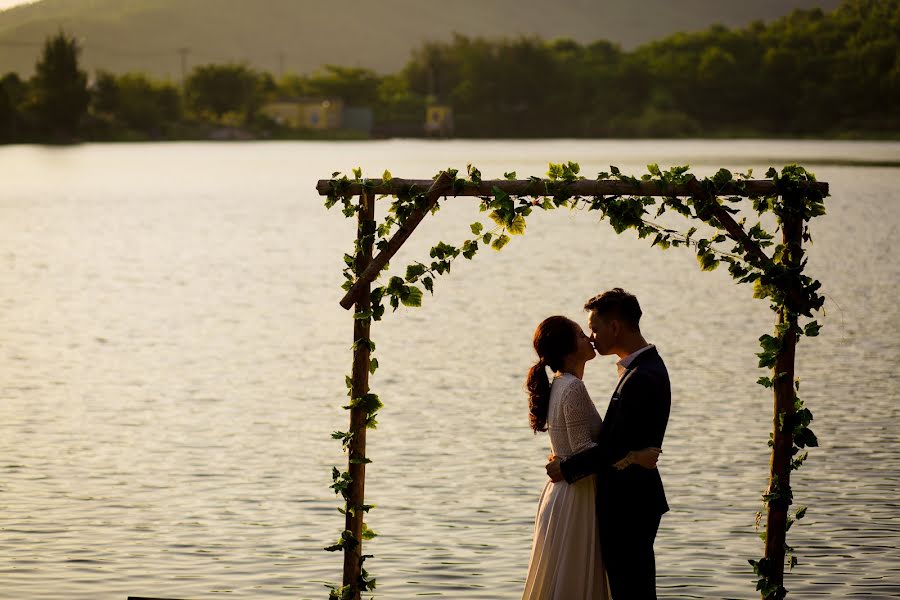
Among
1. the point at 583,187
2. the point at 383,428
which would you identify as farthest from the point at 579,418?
the point at 383,428

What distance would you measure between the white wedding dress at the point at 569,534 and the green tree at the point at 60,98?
190867 millimetres

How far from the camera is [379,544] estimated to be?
1420 cm

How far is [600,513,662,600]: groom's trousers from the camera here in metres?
8.78

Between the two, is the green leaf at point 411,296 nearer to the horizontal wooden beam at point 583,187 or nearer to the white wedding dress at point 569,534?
the horizontal wooden beam at point 583,187

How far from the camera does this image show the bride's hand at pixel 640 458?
338 inches

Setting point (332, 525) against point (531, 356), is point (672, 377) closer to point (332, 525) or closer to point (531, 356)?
point (531, 356)

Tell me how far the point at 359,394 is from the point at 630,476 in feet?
8.06

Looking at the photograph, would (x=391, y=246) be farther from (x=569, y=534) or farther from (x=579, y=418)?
(x=569, y=534)

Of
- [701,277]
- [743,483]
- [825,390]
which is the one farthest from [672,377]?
[701,277]

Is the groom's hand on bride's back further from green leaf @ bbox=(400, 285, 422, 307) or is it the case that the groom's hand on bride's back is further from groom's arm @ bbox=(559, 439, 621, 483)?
green leaf @ bbox=(400, 285, 422, 307)

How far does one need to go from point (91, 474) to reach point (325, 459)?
9.13 ft

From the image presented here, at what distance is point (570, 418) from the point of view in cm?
863

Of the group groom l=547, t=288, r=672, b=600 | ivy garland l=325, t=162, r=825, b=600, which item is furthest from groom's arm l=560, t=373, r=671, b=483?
ivy garland l=325, t=162, r=825, b=600

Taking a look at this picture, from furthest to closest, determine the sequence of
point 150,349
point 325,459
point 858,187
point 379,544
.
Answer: point 858,187, point 150,349, point 325,459, point 379,544
